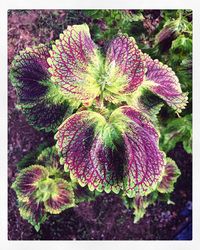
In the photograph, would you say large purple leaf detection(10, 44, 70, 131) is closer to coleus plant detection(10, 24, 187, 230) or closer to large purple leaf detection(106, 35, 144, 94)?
coleus plant detection(10, 24, 187, 230)

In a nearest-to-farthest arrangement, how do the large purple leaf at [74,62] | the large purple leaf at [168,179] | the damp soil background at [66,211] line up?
the large purple leaf at [74,62], the large purple leaf at [168,179], the damp soil background at [66,211]

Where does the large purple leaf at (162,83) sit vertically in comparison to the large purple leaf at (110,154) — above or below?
above

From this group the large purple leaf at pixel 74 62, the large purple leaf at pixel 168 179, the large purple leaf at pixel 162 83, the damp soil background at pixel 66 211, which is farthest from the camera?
the damp soil background at pixel 66 211

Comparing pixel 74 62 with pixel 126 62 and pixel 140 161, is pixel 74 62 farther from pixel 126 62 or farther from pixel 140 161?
pixel 140 161

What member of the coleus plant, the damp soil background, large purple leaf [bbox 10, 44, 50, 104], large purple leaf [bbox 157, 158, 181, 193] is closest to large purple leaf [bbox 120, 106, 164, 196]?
the coleus plant

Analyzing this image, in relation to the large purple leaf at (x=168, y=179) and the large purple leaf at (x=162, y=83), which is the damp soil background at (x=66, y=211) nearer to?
the large purple leaf at (x=168, y=179)

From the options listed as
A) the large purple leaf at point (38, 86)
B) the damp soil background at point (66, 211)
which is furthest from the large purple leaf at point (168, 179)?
the large purple leaf at point (38, 86)
